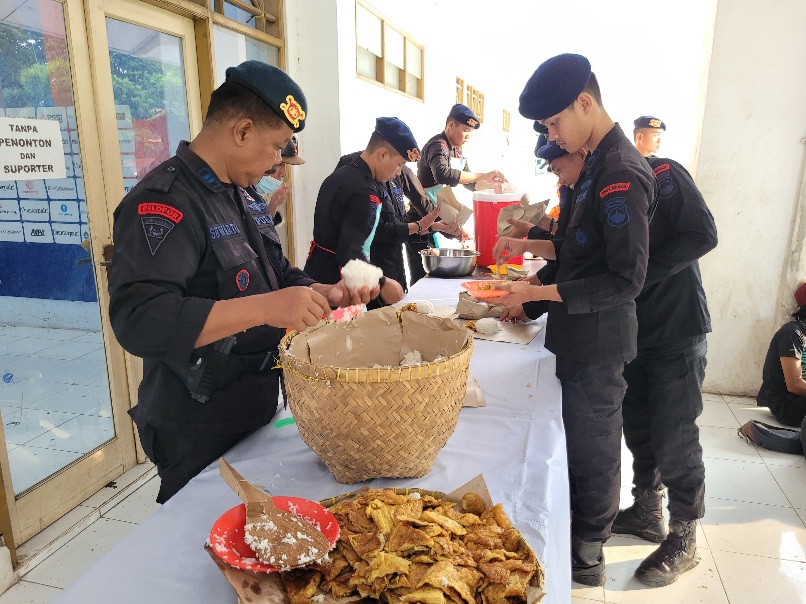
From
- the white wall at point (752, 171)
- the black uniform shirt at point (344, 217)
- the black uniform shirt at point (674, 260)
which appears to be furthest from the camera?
the white wall at point (752, 171)

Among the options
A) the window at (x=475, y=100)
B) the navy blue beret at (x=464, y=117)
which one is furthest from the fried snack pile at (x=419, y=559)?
the window at (x=475, y=100)

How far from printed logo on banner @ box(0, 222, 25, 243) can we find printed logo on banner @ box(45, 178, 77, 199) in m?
0.20

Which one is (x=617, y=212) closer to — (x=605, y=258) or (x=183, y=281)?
(x=605, y=258)

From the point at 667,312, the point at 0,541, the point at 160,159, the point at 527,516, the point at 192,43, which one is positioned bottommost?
the point at 0,541

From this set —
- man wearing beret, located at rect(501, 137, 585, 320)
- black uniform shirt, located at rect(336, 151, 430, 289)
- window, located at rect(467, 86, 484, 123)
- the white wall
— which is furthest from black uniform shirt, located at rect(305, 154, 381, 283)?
window, located at rect(467, 86, 484, 123)

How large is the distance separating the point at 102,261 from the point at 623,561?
2708 millimetres

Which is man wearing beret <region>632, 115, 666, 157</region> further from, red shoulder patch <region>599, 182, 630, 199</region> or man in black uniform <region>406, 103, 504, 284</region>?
red shoulder patch <region>599, 182, 630, 199</region>

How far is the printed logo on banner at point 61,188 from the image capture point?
239 centimetres

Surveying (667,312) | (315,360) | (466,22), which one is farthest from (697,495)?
(466,22)

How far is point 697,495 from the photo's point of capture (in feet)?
7.22

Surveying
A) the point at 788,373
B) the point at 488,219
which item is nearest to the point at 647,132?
the point at 488,219

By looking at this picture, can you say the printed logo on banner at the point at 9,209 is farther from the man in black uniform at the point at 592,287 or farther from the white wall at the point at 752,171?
the white wall at the point at 752,171

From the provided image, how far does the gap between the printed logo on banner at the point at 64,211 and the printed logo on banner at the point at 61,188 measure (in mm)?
28

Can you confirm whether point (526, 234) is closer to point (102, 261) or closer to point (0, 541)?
point (102, 261)
